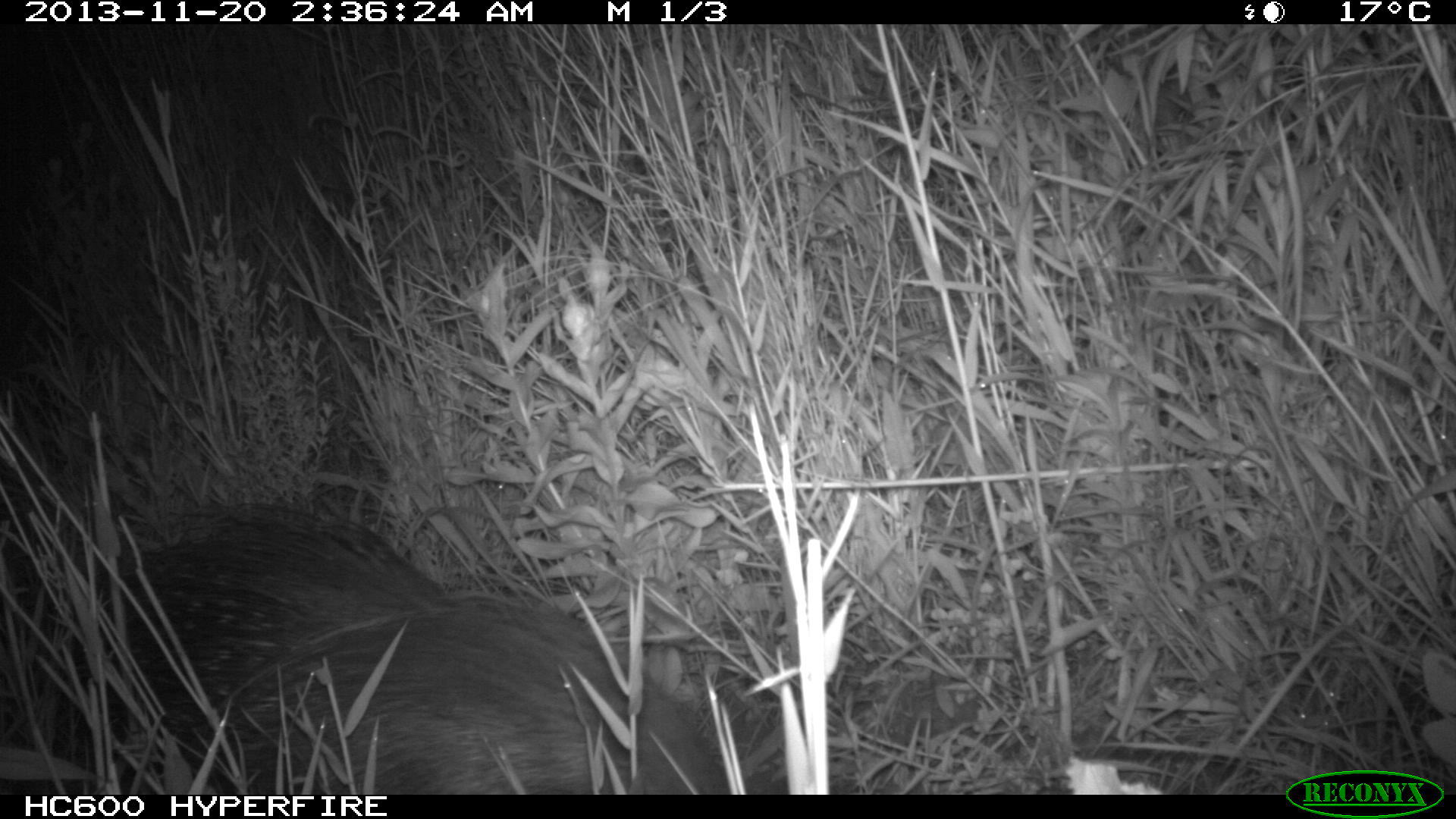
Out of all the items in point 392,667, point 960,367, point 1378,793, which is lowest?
point 1378,793

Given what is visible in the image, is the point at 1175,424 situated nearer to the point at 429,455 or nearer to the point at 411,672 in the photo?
the point at 411,672

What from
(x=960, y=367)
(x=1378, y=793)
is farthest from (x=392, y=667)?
(x=1378, y=793)

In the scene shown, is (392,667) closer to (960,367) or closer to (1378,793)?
(960,367)

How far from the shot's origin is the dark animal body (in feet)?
4.12

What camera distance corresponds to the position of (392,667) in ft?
4.48

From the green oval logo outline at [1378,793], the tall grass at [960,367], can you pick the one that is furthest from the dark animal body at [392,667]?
the green oval logo outline at [1378,793]

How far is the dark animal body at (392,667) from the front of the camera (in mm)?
1255

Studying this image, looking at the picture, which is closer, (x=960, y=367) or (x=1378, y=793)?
(x=1378, y=793)

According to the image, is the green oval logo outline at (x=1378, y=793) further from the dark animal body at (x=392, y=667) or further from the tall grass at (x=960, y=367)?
A: the dark animal body at (x=392, y=667)

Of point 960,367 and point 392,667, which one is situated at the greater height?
point 960,367
